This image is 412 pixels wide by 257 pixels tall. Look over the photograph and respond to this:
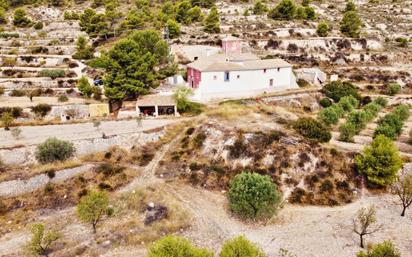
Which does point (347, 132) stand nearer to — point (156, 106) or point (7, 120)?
point (156, 106)

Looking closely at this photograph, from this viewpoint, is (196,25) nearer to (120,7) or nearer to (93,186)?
(120,7)

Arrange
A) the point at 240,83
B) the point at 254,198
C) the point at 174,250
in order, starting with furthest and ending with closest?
the point at 240,83 < the point at 254,198 < the point at 174,250

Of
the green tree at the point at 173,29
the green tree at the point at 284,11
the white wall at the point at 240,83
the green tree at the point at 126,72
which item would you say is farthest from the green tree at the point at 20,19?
the green tree at the point at 284,11

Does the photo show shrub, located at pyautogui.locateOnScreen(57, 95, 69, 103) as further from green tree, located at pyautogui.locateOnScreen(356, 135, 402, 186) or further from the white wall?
green tree, located at pyautogui.locateOnScreen(356, 135, 402, 186)

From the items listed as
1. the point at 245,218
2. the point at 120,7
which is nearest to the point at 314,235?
the point at 245,218

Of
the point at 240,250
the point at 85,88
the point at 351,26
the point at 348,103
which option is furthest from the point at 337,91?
the point at 240,250

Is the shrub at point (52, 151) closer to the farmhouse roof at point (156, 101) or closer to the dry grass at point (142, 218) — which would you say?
the dry grass at point (142, 218)
